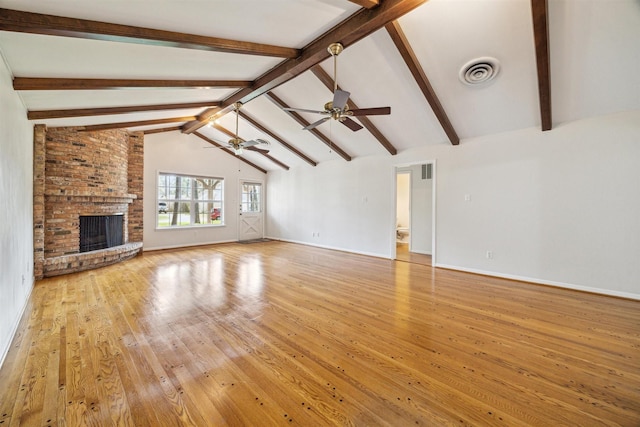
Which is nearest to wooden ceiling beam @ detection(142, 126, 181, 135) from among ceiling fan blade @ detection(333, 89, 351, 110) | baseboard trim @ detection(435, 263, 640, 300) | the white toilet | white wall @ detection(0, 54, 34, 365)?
white wall @ detection(0, 54, 34, 365)

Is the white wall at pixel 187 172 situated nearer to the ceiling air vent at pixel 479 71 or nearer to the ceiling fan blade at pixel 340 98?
the ceiling fan blade at pixel 340 98

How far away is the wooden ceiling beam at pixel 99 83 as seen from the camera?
2693mm

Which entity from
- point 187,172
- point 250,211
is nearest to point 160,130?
point 187,172

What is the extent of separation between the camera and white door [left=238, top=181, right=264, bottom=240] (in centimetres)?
889

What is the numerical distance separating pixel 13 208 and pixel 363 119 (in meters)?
4.86

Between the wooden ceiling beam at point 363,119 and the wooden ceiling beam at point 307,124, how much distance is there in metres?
0.86

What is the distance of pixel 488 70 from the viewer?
3451 mm

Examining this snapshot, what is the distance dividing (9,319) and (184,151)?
579 cm

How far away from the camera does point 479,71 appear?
11.5ft

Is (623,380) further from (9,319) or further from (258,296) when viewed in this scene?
(9,319)

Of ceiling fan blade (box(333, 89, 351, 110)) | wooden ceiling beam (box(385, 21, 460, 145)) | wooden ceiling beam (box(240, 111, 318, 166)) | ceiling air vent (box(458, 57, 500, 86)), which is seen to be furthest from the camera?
wooden ceiling beam (box(240, 111, 318, 166))

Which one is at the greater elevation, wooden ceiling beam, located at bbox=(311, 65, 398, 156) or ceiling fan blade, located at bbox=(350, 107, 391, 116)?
wooden ceiling beam, located at bbox=(311, 65, 398, 156)

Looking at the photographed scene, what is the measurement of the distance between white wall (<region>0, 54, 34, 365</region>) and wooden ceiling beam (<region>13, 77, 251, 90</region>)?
0.16 m

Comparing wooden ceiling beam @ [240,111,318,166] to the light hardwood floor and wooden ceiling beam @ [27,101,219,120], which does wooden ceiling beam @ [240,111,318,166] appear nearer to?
wooden ceiling beam @ [27,101,219,120]
